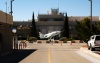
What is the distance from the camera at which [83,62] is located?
79.5ft

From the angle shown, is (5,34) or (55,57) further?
(5,34)

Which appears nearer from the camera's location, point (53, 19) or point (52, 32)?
point (52, 32)

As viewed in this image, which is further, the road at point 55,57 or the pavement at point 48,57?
the pavement at point 48,57

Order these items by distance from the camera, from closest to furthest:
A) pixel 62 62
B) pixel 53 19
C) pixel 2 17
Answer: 1. pixel 62 62
2. pixel 2 17
3. pixel 53 19

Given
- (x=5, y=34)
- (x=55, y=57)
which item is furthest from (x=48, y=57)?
(x=5, y=34)

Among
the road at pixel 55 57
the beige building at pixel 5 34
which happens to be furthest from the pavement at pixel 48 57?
the beige building at pixel 5 34

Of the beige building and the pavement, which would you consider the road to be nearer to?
the pavement

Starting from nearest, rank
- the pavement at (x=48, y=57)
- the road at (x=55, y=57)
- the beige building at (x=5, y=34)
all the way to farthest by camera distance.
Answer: the road at (x=55, y=57)
the pavement at (x=48, y=57)
the beige building at (x=5, y=34)

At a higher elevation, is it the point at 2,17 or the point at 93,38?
the point at 2,17

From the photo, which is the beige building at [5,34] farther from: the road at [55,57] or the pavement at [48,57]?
the road at [55,57]

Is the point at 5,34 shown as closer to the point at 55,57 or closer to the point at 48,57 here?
the point at 48,57

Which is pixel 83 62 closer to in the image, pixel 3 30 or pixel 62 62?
pixel 62 62

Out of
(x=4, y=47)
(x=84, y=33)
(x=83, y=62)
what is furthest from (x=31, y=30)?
(x=83, y=62)

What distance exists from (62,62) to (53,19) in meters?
100
